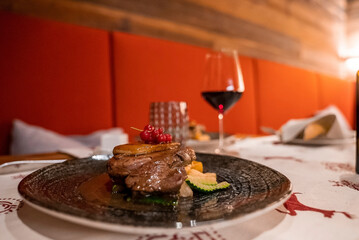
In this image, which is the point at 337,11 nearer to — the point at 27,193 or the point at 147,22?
the point at 147,22

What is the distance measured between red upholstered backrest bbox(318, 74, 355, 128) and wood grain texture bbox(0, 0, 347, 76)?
510mm

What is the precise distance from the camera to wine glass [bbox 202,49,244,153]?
104 cm

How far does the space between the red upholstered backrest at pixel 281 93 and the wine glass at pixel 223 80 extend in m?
2.04

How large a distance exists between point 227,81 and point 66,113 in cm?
114

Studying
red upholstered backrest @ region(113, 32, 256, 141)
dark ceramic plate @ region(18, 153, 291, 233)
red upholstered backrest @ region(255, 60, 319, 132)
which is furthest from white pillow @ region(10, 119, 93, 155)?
red upholstered backrest @ region(255, 60, 319, 132)

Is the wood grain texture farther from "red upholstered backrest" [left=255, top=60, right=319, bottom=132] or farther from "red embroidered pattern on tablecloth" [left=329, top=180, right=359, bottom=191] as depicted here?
"red embroidered pattern on tablecloth" [left=329, top=180, right=359, bottom=191]

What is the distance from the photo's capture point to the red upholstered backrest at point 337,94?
4.17m

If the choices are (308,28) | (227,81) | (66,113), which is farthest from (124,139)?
(308,28)

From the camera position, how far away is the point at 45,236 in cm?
37

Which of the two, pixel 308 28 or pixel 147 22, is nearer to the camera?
pixel 147 22

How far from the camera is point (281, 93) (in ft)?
11.0

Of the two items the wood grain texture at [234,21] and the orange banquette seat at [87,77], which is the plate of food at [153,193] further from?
the wood grain texture at [234,21]

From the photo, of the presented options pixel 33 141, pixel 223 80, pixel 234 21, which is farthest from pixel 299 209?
pixel 234 21

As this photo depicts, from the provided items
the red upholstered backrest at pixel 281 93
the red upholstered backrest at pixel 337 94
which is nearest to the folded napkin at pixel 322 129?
the red upholstered backrest at pixel 281 93
